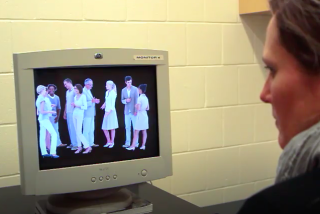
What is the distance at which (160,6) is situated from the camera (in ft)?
6.24

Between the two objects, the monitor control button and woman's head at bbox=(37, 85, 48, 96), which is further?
the monitor control button

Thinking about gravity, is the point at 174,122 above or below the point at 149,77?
below

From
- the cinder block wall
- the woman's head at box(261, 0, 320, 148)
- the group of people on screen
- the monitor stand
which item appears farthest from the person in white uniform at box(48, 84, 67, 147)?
the woman's head at box(261, 0, 320, 148)

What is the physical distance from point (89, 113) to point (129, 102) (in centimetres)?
14

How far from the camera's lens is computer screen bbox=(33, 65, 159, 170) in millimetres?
1239

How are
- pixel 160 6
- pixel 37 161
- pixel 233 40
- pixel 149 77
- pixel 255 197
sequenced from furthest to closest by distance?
1. pixel 233 40
2. pixel 160 6
3. pixel 149 77
4. pixel 37 161
5. pixel 255 197

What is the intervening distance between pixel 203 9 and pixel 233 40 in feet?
0.78

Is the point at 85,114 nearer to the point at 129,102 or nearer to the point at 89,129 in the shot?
the point at 89,129

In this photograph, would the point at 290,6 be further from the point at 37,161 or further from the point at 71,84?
the point at 37,161

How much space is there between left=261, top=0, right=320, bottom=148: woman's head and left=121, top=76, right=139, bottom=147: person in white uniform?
2.18 ft

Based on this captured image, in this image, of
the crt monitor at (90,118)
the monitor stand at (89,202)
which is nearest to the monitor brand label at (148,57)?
the crt monitor at (90,118)

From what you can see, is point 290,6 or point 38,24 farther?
point 38,24

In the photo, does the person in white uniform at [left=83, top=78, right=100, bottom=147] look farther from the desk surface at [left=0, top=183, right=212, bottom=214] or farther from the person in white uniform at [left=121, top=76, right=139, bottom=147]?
the desk surface at [left=0, top=183, right=212, bottom=214]

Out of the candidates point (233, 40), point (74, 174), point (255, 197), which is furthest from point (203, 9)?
point (255, 197)
